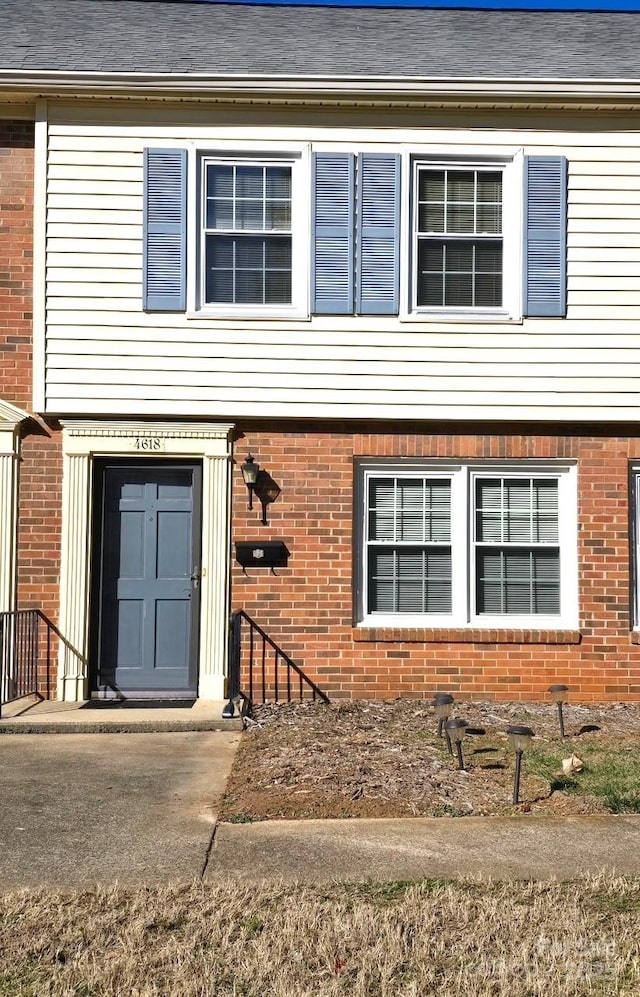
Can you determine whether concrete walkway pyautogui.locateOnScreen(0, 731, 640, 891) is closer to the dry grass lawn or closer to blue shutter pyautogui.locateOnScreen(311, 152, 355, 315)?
the dry grass lawn

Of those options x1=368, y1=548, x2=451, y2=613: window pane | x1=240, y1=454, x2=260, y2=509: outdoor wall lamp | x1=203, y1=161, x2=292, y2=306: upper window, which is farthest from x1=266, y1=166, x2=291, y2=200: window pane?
x1=368, y1=548, x2=451, y2=613: window pane

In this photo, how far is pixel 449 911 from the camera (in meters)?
3.85

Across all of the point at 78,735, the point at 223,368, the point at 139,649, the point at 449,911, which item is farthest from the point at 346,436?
the point at 449,911

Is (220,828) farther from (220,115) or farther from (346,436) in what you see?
(220,115)

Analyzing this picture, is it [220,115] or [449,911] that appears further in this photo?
[220,115]

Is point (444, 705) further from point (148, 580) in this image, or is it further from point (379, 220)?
point (379, 220)

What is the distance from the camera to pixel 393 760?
6312 millimetres

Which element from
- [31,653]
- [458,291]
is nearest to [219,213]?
[458,291]

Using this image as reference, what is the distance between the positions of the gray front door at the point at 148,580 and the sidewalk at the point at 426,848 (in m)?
3.72

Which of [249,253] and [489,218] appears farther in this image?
[489,218]

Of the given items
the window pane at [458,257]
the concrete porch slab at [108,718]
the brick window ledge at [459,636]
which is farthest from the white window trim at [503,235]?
the concrete porch slab at [108,718]

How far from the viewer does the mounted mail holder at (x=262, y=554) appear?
27.7 feet

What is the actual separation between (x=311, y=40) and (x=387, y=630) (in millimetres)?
6417

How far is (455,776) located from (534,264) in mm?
4948
